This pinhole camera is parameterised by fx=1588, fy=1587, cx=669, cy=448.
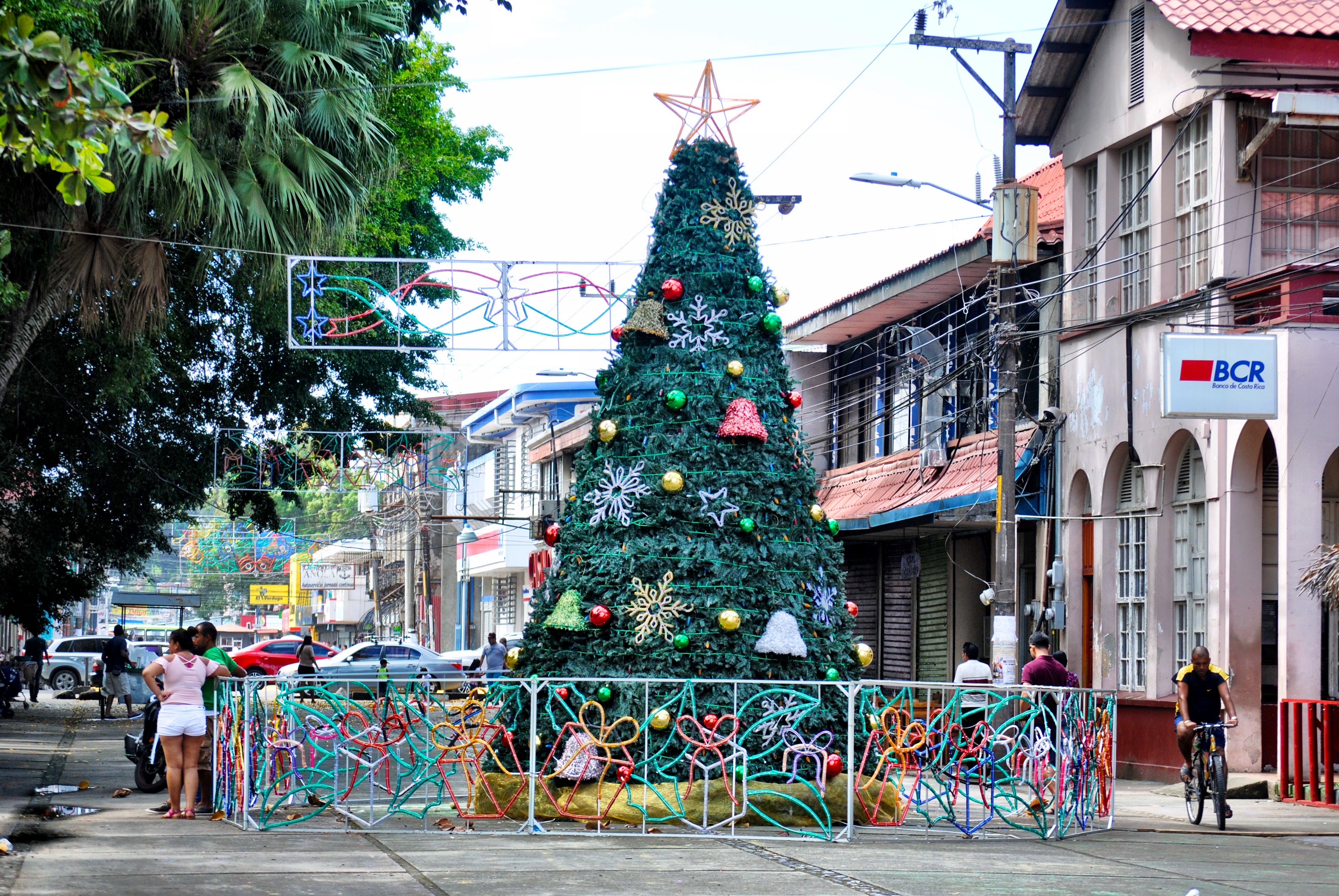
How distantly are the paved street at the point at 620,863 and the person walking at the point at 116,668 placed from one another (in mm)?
17361

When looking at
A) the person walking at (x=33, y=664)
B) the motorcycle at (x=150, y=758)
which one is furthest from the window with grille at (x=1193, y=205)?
the person walking at (x=33, y=664)

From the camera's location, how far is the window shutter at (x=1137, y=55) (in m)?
20.2

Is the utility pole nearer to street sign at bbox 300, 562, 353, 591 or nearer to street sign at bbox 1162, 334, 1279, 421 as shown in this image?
street sign at bbox 1162, 334, 1279, 421

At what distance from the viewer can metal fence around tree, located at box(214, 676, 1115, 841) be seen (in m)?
11.8

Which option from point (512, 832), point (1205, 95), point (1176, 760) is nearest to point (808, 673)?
point (512, 832)

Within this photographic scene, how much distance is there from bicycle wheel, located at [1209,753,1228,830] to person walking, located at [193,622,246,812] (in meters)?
8.41

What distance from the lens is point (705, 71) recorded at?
44.9 feet

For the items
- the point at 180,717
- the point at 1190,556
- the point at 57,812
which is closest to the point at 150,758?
the point at 57,812

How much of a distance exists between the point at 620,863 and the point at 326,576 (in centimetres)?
7856

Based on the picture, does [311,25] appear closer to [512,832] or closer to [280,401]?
[512,832]

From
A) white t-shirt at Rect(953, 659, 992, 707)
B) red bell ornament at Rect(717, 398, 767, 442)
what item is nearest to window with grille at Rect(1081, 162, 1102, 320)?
white t-shirt at Rect(953, 659, 992, 707)

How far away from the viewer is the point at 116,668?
101ft

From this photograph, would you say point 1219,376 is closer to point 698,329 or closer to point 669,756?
point 698,329

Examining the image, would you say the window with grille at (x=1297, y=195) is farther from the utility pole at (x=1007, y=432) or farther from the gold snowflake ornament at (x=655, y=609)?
the gold snowflake ornament at (x=655, y=609)
